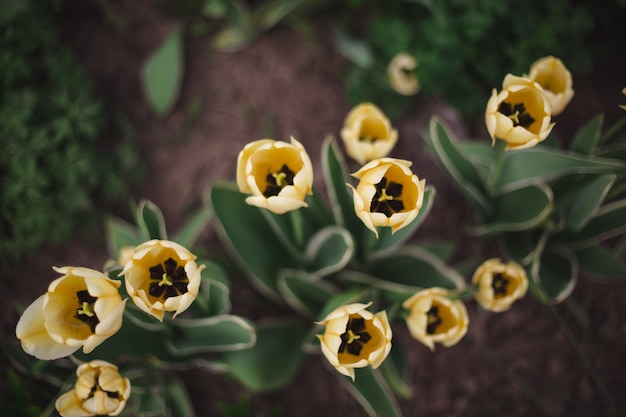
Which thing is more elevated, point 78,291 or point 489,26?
point 489,26

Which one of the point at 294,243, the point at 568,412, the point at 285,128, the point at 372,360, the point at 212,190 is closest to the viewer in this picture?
the point at 372,360

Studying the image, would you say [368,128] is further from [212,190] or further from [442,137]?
[212,190]

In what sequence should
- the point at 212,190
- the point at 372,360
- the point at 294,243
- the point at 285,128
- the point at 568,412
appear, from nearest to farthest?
1. the point at 372,360
2. the point at 212,190
3. the point at 294,243
4. the point at 568,412
5. the point at 285,128

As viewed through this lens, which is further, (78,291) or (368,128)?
(368,128)

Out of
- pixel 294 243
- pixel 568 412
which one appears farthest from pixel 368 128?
pixel 568 412

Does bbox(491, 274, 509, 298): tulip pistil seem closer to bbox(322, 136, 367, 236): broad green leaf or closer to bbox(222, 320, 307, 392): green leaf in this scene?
bbox(322, 136, 367, 236): broad green leaf

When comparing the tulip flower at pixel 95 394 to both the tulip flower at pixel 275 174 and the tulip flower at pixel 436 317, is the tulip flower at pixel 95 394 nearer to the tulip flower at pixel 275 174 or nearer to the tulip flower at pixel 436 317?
the tulip flower at pixel 275 174

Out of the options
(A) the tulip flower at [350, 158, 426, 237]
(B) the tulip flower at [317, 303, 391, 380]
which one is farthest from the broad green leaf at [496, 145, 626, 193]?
(B) the tulip flower at [317, 303, 391, 380]
